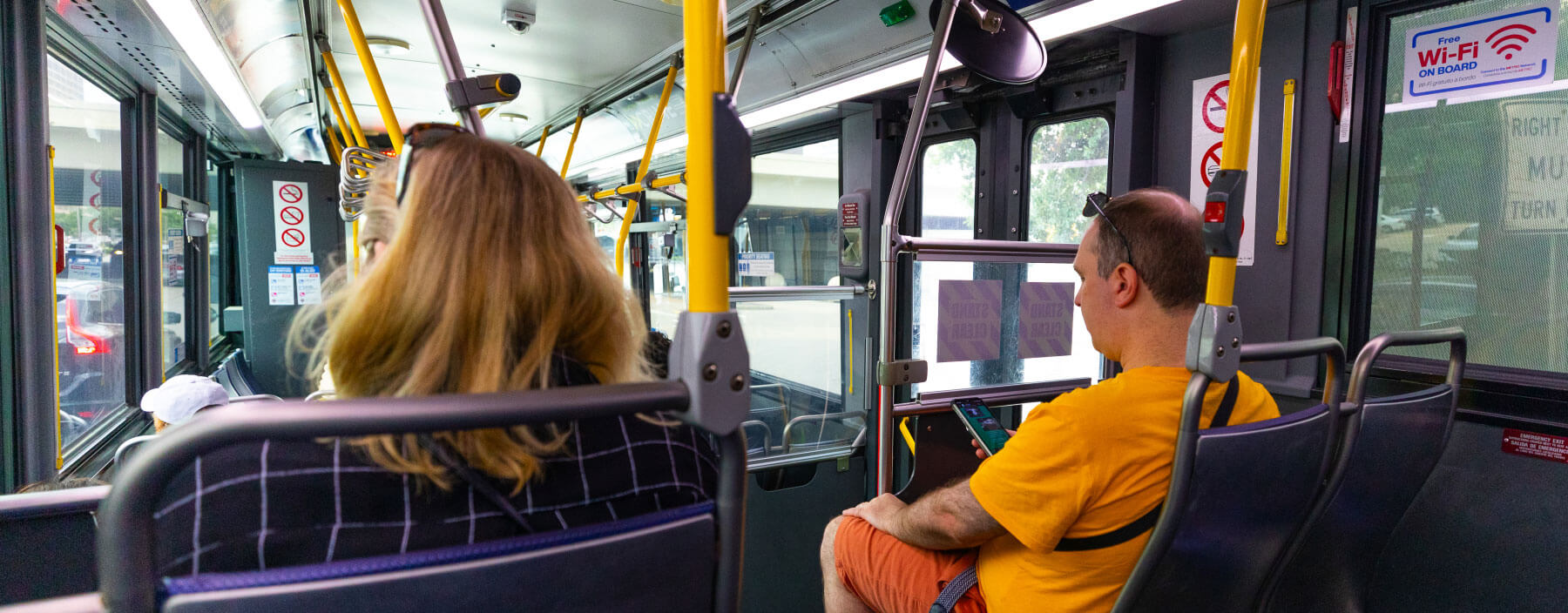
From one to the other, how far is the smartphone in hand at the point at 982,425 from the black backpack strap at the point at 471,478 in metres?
1.48

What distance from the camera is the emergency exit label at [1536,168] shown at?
2.42 metres

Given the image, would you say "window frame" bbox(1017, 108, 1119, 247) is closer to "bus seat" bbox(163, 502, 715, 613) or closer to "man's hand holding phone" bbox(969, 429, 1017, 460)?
"man's hand holding phone" bbox(969, 429, 1017, 460)

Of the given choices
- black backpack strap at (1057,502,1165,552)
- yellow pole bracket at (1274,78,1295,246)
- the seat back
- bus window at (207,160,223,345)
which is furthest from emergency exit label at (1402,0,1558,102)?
bus window at (207,160,223,345)

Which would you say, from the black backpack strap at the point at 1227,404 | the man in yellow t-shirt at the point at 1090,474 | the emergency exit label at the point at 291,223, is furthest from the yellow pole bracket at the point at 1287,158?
the emergency exit label at the point at 291,223

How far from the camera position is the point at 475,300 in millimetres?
932

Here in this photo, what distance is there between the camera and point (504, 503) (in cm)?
83

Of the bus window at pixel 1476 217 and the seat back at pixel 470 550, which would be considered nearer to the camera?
the seat back at pixel 470 550

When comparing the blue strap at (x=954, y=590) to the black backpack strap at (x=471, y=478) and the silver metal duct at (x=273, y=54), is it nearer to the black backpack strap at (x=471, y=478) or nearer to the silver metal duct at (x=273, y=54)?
the black backpack strap at (x=471, y=478)

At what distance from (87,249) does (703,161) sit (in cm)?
433

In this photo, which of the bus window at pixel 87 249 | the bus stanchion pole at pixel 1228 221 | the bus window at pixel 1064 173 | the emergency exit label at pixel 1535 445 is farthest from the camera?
the bus window at pixel 1064 173

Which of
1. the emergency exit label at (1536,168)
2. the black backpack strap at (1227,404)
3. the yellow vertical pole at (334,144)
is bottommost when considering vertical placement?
the black backpack strap at (1227,404)

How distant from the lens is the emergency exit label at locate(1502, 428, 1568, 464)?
242 cm

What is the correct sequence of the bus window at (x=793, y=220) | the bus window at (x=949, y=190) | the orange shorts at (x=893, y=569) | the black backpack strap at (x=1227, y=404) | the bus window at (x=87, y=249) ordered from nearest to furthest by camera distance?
the black backpack strap at (x=1227, y=404), the orange shorts at (x=893, y=569), the bus window at (x=87, y=249), the bus window at (x=949, y=190), the bus window at (x=793, y=220)

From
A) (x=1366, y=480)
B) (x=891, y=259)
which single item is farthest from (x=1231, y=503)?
(x=891, y=259)
